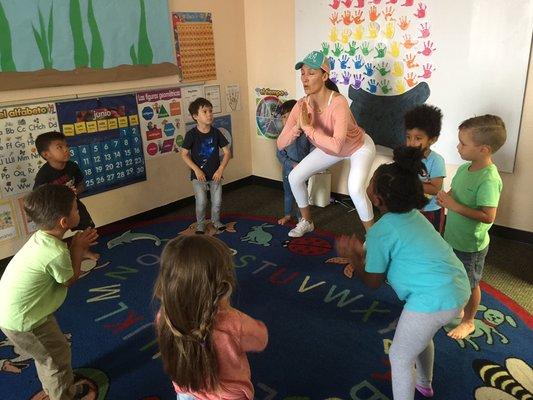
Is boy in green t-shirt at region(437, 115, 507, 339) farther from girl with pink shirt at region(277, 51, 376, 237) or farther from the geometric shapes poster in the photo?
the geometric shapes poster

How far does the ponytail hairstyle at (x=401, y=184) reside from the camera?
1.42 metres

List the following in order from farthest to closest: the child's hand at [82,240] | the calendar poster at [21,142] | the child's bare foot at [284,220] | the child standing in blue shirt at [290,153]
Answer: the child's bare foot at [284,220] → the child standing in blue shirt at [290,153] → the calendar poster at [21,142] → the child's hand at [82,240]

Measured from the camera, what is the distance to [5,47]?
8.99ft

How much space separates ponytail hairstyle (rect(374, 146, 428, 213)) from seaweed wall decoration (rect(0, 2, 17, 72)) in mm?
2469

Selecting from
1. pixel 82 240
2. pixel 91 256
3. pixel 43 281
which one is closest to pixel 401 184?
pixel 82 240

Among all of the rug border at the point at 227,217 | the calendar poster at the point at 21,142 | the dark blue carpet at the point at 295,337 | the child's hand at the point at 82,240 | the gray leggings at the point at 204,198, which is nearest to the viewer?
the child's hand at the point at 82,240

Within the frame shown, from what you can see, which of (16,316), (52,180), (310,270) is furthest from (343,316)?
(52,180)

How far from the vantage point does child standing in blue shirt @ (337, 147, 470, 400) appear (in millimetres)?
1426

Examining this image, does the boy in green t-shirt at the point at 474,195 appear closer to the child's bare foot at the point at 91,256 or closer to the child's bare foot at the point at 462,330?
the child's bare foot at the point at 462,330

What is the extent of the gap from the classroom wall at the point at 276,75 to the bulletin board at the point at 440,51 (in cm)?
19

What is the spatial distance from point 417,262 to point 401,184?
0.26 meters

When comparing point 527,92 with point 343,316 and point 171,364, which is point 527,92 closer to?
point 343,316

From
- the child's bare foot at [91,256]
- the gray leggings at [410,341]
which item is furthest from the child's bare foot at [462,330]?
the child's bare foot at [91,256]

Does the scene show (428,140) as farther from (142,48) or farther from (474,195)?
(142,48)
